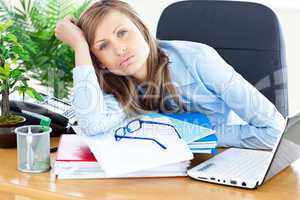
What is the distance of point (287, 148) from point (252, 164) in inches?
4.1

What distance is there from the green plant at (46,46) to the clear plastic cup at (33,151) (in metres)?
0.48

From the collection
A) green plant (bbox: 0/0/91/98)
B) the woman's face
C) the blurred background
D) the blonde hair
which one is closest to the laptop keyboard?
the blonde hair

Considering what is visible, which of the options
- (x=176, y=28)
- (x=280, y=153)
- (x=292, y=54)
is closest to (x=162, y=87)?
(x=176, y=28)

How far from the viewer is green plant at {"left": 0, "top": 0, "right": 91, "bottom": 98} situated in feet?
5.05

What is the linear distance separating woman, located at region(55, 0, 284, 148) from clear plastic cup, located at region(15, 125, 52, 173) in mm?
156

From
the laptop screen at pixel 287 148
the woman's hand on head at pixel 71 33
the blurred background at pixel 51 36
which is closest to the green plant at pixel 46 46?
the blurred background at pixel 51 36

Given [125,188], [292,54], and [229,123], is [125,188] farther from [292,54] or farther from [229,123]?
[292,54]

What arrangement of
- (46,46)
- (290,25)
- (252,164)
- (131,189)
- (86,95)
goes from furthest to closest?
(290,25)
(46,46)
(86,95)
(252,164)
(131,189)

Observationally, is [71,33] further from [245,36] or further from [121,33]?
[245,36]

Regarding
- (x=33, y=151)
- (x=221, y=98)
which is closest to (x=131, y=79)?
(x=221, y=98)

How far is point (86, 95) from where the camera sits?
123 centimetres

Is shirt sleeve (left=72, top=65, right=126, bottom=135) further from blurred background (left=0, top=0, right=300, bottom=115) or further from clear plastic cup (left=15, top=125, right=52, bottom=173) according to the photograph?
blurred background (left=0, top=0, right=300, bottom=115)

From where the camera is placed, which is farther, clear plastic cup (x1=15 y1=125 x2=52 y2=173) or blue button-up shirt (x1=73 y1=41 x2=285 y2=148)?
blue button-up shirt (x1=73 y1=41 x2=285 y2=148)

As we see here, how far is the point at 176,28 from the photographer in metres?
1.63
